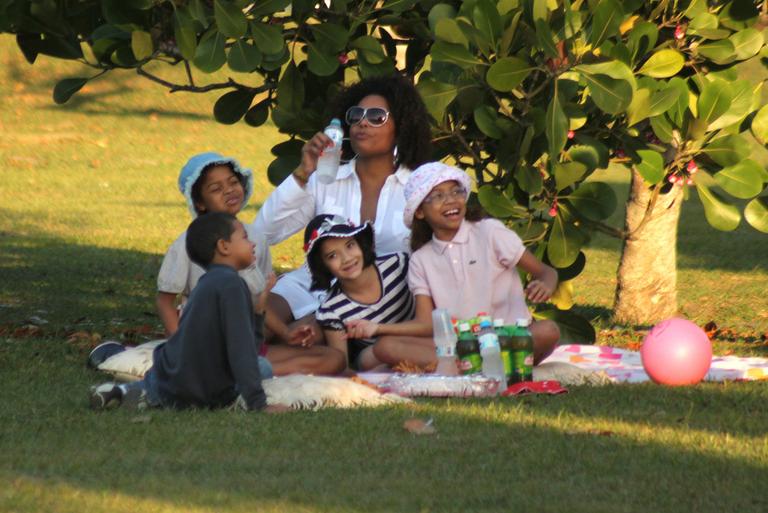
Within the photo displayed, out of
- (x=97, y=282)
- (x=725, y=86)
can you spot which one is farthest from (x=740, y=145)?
(x=97, y=282)

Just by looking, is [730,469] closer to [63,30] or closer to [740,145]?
[740,145]

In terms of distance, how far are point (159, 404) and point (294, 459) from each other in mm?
1132

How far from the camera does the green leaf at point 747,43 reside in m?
7.12

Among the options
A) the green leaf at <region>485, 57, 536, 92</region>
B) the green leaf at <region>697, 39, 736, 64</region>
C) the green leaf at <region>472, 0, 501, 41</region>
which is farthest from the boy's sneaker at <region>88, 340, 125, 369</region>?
the green leaf at <region>697, 39, 736, 64</region>

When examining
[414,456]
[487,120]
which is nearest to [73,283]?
[487,120]

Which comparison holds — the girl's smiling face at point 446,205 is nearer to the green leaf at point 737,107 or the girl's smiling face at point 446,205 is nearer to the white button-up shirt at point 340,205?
the white button-up shirt at point 340,205

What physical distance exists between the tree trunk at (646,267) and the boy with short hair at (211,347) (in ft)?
14.1

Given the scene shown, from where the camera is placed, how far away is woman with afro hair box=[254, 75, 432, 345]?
23.0ft

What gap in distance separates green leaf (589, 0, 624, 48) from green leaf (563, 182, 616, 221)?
888 millimetres

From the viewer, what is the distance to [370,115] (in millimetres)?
6996

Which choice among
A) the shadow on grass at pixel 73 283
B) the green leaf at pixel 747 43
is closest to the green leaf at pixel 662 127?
the green leaf at pixel 747 43

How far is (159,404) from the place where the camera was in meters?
5.58

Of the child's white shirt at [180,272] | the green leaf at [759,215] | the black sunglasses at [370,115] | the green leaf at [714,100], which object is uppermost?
the green leaf at [714,100]

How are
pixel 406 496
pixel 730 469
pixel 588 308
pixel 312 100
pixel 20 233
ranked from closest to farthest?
1. pixel 406 496
2. pixel 730 469
3. pixel 312 100
4. pixel 588 308
5. pixel 20 233
